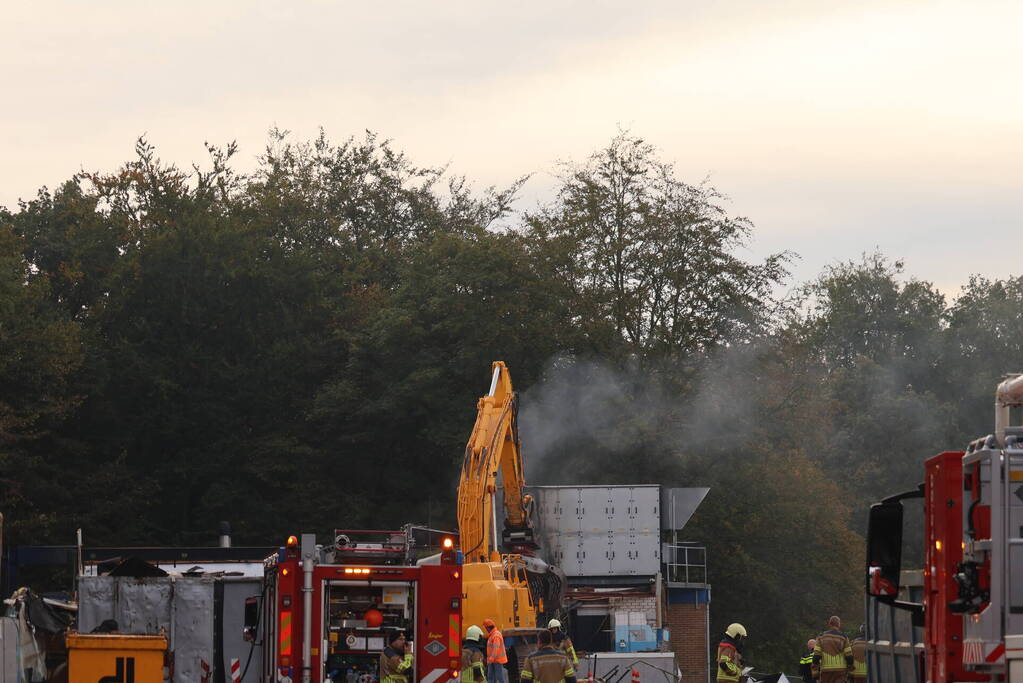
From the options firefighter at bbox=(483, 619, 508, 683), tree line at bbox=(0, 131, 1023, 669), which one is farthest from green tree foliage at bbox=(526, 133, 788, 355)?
firefighter at bbox=(483, 619, 508, 683)

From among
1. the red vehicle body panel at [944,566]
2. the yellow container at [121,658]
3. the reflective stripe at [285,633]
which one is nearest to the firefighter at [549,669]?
the reflective stripe at [285,633]

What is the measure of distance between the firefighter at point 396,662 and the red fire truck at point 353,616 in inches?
3.3

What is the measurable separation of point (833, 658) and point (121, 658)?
8.28 meters

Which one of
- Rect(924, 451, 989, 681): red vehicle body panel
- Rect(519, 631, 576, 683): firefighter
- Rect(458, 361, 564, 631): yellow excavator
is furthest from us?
Rect(458, 361, 564, 631): yellow excavator

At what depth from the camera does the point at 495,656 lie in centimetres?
2244

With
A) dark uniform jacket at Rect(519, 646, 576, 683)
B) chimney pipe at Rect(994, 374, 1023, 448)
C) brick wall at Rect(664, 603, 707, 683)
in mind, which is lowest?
brick wall at Rect(664, 603, 707, 683)

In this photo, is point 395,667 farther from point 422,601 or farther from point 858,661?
point 858,661

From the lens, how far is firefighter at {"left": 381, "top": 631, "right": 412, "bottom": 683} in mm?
16422

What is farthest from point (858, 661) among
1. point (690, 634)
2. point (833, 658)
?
point (690, 634)

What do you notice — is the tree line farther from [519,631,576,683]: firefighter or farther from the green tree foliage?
[519,631,576,683]: firefighter

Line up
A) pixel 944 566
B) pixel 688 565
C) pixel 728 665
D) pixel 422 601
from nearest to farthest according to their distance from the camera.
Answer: pixel 944 566
pixel 422 601
pixel 728 665
pixel 688 565

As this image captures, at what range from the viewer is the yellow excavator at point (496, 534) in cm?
2558

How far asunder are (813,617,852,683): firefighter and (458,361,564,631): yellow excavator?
5.77m

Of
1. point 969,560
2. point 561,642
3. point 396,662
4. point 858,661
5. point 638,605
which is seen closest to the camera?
point 969,560
